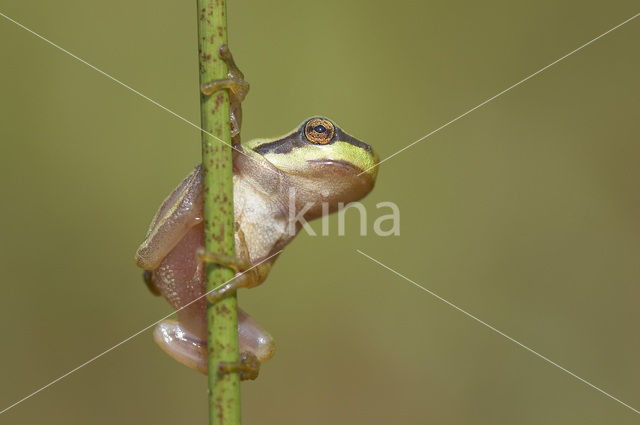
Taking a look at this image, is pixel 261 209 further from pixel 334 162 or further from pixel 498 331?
Answer: pixel 498 331

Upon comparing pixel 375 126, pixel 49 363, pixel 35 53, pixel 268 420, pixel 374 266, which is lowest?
pixel 268 420

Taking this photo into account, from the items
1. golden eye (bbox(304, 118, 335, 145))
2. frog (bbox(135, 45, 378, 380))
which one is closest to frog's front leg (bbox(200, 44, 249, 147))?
frog (bbox(135, 45, 378, 380))

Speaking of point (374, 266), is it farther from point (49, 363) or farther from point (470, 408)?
point (49, 363)

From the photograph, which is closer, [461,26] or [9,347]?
[9,347]

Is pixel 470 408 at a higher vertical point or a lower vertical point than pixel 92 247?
lower

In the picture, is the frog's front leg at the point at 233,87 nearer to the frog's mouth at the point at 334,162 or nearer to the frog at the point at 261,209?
the frog at the point at 261,209

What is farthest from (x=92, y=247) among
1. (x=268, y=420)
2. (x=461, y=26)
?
(x=461, y=26)

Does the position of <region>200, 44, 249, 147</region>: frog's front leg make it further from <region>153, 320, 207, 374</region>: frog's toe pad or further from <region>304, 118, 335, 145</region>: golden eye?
<region>153, 320, 207, 374</region>: frog's toe pad

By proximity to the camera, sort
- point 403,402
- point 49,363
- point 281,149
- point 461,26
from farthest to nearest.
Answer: point 461,26, point 403,402, point 49,363, point 281,149
